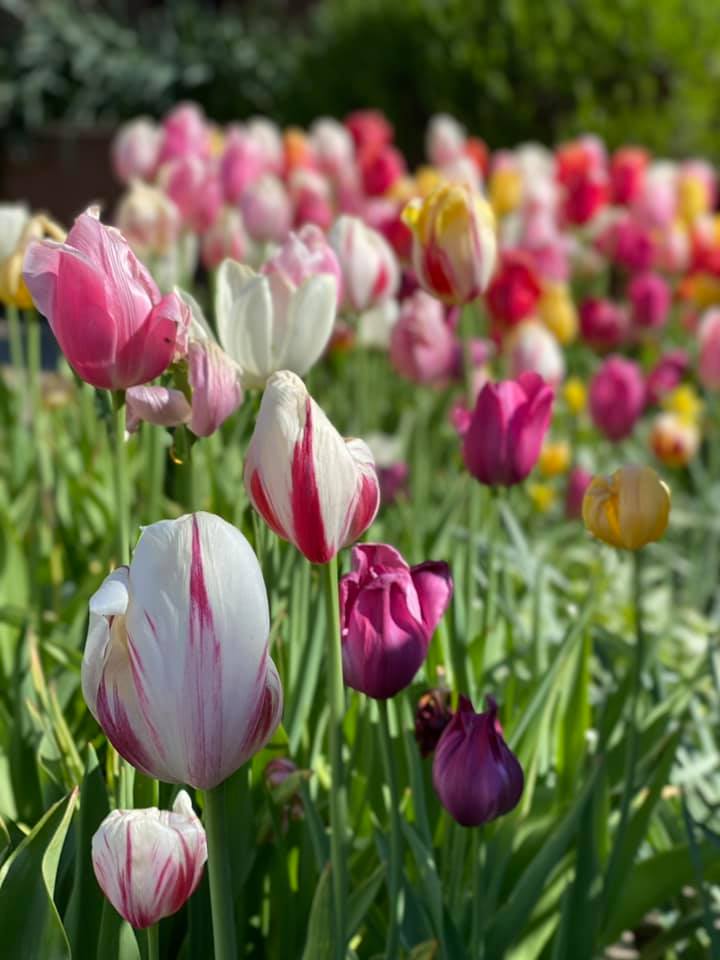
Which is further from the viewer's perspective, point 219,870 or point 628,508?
point 628,508

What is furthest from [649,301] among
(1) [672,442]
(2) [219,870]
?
(2) [219,870]

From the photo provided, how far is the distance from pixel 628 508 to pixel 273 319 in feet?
1.35

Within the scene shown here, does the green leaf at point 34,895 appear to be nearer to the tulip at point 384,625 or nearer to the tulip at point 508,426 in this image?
the tulip at point 384,625

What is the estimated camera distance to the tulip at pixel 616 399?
117 inches

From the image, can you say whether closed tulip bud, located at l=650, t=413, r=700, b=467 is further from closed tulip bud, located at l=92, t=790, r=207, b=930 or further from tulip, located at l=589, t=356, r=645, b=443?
closed tulip bud, located at l=92, t=790, r=207, b=930

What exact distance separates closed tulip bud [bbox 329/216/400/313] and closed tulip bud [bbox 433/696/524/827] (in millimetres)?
995

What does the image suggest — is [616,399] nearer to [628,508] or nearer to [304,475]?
[628,508]

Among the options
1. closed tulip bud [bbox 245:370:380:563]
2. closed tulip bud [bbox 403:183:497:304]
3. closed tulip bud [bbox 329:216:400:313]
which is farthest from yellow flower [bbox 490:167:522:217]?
closed tulip bud [bbox 245:370:380:563]

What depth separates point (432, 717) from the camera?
51.7 inches

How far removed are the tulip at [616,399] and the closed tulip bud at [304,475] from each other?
201 centimetres

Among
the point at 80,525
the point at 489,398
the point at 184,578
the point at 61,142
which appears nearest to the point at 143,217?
the point at 80,525

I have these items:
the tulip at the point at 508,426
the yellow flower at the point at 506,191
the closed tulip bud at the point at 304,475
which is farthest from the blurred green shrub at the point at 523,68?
the closed tulip bud at the point at 304,475

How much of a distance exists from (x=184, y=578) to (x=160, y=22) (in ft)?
44.5

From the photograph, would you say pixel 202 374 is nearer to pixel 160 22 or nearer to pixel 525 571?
pixel 525 571
